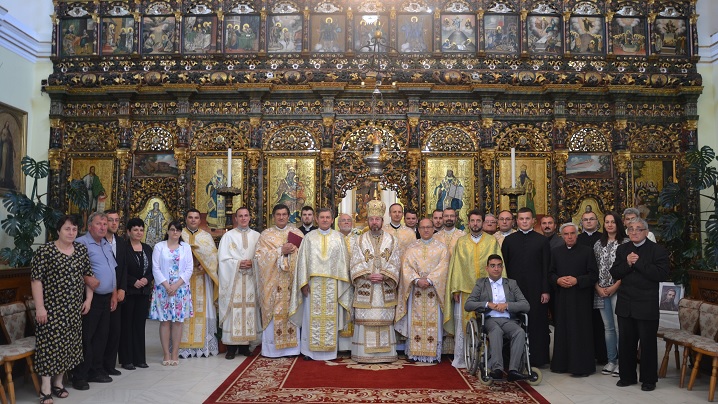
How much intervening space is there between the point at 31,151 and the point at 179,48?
12.2 ft

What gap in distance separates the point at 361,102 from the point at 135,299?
21.4 feet

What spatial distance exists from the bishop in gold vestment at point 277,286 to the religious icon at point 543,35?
725 centimetres

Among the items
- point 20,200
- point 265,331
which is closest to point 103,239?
point 265,331

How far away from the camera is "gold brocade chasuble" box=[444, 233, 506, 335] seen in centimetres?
753

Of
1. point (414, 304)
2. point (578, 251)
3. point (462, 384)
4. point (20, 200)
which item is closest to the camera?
point (462, 384)

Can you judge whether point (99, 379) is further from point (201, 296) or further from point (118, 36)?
point (118, 36)

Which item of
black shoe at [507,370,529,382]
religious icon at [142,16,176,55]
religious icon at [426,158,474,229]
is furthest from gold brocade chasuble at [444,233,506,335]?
religious icon at [142,16,176,55]

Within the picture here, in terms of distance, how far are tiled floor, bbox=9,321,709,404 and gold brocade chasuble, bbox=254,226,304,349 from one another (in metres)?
0.83

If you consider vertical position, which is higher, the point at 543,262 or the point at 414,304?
the point at 543,262

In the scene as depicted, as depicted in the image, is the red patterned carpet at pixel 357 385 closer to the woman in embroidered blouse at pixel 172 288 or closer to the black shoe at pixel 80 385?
the woman in embroidered blouse at pixel 172 288

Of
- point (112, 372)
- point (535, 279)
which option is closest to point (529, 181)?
point (535, 279)

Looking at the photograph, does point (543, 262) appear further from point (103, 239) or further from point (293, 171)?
point (293, 171)

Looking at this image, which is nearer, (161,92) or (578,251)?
(578,251)

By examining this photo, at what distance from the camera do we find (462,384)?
258 inches
